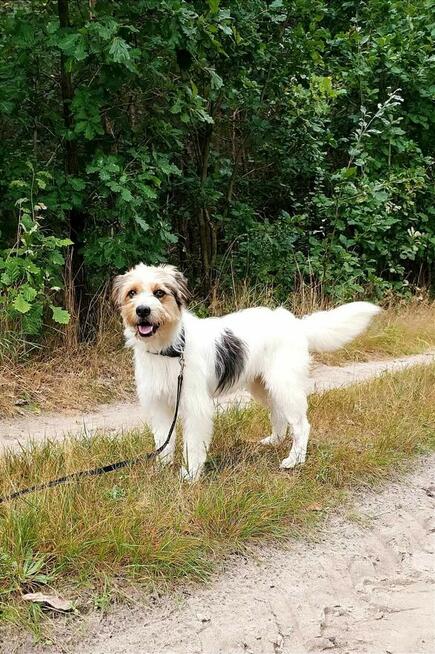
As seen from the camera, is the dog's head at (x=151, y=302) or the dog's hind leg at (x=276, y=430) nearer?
the dog's head at (x=151, y=302)

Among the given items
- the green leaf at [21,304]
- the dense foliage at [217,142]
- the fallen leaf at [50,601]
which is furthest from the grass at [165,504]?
the dense foliage at [217,142]

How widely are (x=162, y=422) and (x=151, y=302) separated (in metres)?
0.91

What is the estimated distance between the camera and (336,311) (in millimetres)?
5328

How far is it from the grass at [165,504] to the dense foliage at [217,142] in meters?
2.23

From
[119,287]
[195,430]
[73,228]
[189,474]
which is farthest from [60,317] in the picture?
[189,474]

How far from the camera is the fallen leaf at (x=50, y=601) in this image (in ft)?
10.3

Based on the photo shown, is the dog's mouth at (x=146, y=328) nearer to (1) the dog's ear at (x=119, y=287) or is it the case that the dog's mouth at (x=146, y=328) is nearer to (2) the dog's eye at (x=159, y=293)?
(2) the dog's eye at (x=159, y=293)

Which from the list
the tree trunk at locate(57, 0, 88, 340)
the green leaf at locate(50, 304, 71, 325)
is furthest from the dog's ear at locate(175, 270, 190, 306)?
the tree trunk at locate(57, 0, 88, 340)

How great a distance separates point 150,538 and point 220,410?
2428 mm

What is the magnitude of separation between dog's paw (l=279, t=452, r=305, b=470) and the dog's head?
1276mm

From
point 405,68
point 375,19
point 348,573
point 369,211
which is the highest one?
point 375,19

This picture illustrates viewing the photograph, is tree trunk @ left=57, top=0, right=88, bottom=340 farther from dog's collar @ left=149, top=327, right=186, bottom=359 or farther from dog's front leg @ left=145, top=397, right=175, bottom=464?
dog's collar @ left=149, top=327, right=186, bottom=359

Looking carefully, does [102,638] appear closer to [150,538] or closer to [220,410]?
[150,538]

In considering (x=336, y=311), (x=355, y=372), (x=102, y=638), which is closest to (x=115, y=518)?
(x=102, y=638)
